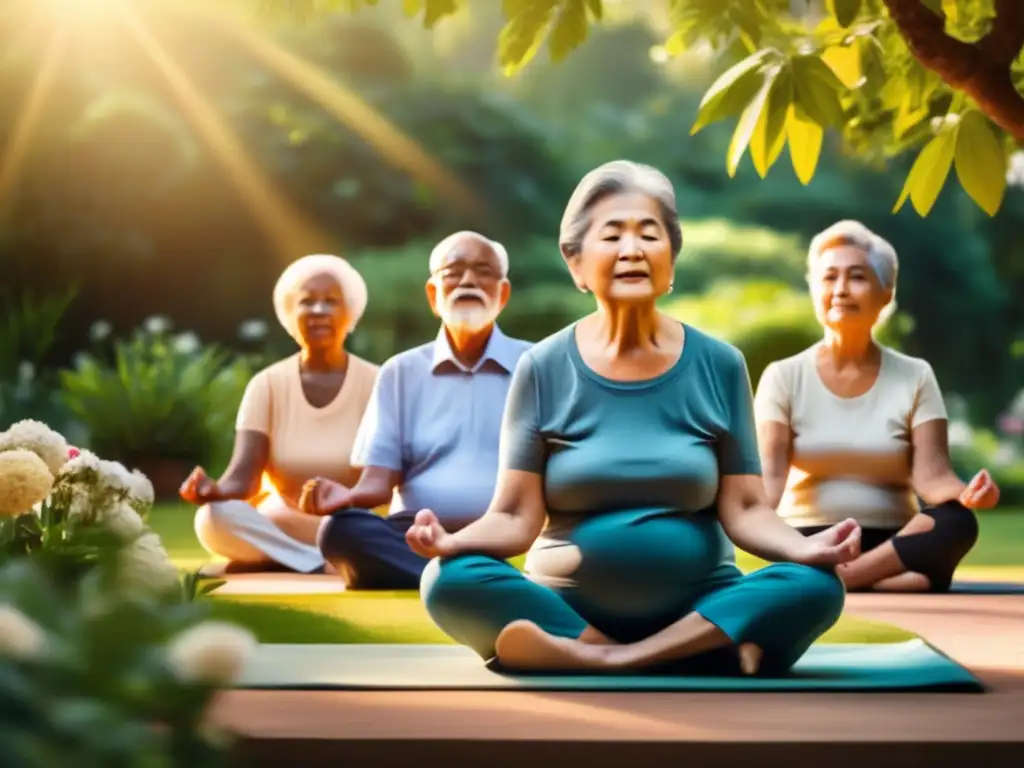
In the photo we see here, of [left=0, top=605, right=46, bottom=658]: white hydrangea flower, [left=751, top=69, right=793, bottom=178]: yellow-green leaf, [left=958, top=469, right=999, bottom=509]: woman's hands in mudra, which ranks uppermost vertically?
[left=958, top=469, right=999, bottom=509]: woman's hands in mudra

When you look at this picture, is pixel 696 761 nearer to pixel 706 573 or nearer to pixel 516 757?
pixel 516 757

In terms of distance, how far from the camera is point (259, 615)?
16.2ft

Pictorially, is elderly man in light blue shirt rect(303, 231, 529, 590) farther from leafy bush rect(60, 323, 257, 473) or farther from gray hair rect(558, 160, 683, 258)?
leafy bush rect(60, 323, 257, 473)

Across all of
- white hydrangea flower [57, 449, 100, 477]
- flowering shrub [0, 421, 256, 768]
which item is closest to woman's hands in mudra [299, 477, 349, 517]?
white hydrangea flower [57, 449, 100, 477]

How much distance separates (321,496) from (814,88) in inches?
98.6

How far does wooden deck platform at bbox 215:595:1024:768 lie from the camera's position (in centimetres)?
281

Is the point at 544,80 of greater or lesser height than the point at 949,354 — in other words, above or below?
above

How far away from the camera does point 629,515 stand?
365cm

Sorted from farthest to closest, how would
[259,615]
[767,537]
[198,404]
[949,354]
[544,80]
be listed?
[544,80] < [949,354] < [198,404] < [259,615] < [767,537]

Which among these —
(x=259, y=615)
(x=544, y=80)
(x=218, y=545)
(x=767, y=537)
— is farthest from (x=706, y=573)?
(x=544, y=80)

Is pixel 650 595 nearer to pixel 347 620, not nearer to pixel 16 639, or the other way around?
pixel 347 620

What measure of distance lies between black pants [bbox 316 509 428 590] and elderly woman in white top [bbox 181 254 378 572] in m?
0.72

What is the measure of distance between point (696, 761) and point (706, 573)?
884 mm

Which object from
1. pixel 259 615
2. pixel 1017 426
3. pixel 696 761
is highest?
pixel 1017 426
